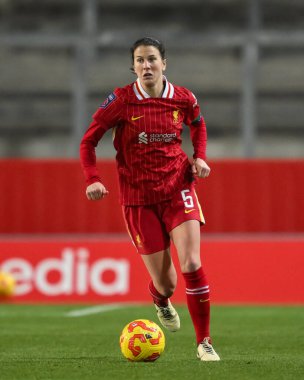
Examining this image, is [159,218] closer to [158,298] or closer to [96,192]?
[96,192]

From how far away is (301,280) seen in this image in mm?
13242

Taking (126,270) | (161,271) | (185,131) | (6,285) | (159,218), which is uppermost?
(185,131)

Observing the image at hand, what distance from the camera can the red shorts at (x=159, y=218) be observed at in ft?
23.1

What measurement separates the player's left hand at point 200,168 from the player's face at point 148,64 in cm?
59

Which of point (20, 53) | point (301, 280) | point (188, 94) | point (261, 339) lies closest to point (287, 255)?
point (301, 280)

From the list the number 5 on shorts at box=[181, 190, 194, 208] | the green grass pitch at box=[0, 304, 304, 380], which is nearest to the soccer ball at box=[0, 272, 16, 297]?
the green grass pitch at box=[0, 304, 304, 380]

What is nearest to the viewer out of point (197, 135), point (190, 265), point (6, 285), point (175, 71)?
point (190, 265)

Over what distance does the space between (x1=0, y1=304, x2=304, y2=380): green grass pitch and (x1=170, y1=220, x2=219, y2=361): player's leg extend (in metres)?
0.11

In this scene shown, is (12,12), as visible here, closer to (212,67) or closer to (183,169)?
(212,67)

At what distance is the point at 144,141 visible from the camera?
7.04 meters

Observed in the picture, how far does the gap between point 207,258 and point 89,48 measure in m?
6.42

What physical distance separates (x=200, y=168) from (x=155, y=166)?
0.30 meters

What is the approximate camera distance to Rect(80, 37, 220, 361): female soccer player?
22.6 ft

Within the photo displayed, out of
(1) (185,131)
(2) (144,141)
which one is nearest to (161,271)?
(2) (144,141)
